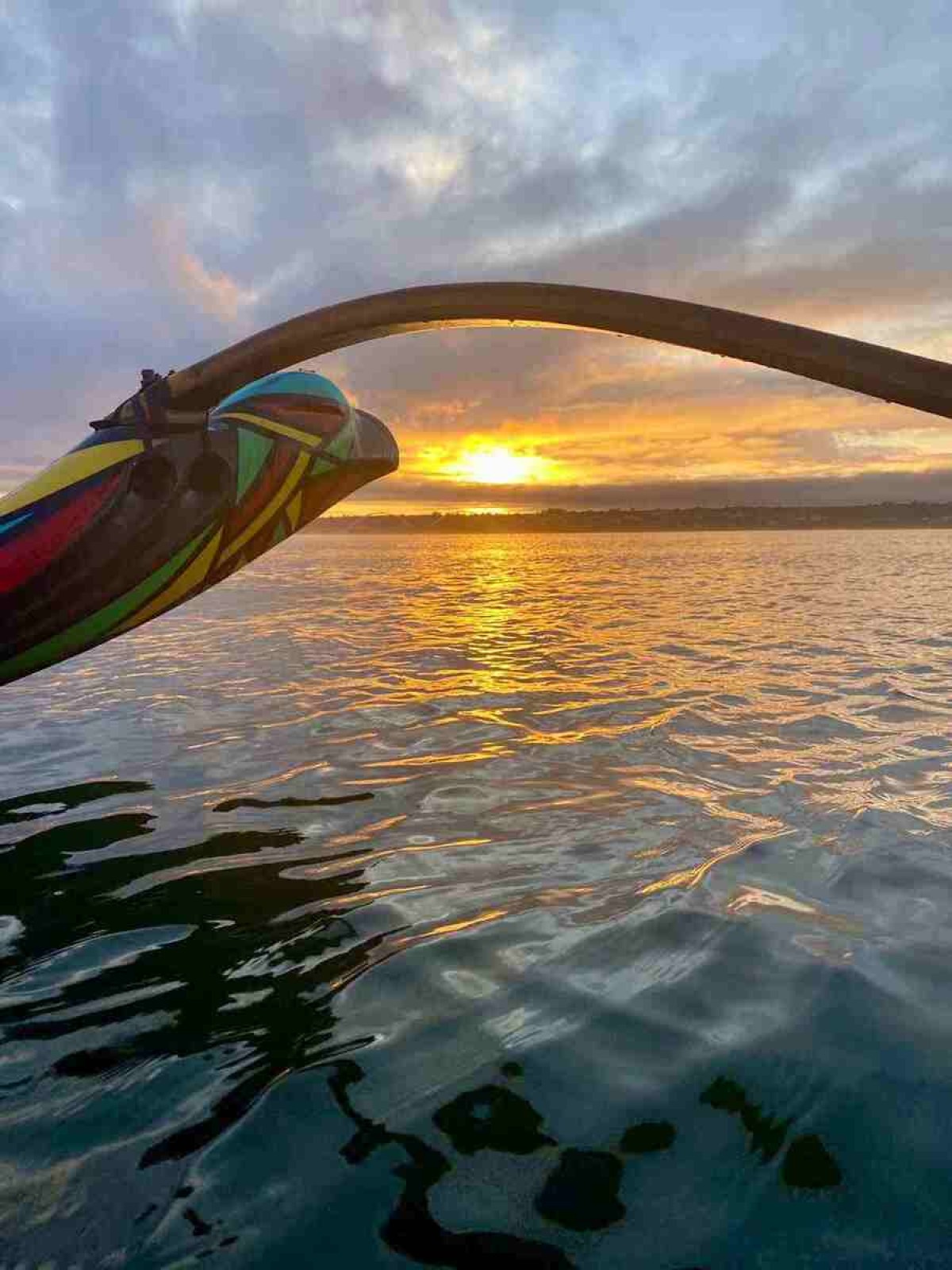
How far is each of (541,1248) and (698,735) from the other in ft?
15.8

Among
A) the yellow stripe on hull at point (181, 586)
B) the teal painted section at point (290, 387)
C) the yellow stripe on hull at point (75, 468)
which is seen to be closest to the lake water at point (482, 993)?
the yellow stripe on hull at point (181, 586)

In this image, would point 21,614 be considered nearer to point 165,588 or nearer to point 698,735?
point 165,588

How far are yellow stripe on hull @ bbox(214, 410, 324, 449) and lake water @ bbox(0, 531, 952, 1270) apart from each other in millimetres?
2238

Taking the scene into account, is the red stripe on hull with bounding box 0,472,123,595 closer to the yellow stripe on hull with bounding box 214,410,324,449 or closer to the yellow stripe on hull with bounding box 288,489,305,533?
the yellow stripe on hull with bounding box 214,410,324,449

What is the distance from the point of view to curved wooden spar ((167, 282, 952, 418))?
2770 millimetres

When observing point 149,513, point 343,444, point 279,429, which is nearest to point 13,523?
point 149,513

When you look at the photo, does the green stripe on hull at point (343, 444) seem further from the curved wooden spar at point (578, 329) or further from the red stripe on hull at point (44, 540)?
the red stripe on hull at point (44, 540)

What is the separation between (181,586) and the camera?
505cm

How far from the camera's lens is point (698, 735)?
20.2 ft

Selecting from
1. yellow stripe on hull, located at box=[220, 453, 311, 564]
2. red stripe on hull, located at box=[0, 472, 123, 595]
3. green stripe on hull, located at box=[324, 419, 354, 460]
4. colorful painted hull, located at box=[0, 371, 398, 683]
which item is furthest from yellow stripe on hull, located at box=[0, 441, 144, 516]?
green stripe on hull, located at box=[324, 419, 354, 460]

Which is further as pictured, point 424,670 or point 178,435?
point 424,670

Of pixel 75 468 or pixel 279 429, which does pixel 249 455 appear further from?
pixel 75 468

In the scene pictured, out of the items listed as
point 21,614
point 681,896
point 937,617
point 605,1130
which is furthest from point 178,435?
point 937,617

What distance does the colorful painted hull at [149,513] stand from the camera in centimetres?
446
